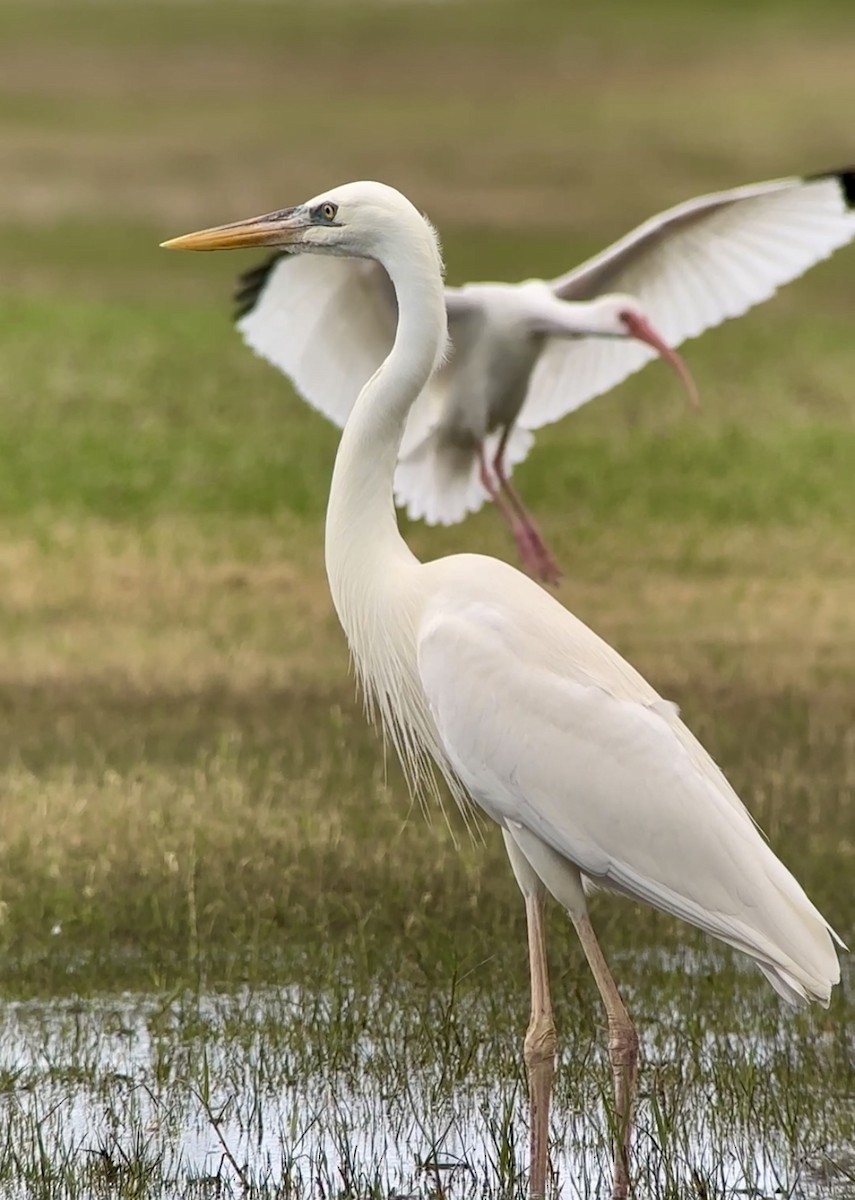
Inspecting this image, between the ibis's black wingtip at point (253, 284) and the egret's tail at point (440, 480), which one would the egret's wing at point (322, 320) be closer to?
the ibis's black wingtip at point (253, 284)

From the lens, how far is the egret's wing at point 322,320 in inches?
364

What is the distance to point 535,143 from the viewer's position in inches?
→ 1297

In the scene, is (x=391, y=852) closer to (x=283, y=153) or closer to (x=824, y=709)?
(x=824, y=709)

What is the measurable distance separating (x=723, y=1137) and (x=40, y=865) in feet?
9.43

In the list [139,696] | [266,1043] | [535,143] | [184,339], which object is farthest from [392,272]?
[535,143]

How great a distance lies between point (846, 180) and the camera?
9.32 metres

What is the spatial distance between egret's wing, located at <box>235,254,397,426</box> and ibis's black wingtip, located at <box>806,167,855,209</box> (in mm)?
1775

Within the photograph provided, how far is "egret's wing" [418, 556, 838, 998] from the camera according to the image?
16.7ft

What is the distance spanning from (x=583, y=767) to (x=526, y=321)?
5.40 metres

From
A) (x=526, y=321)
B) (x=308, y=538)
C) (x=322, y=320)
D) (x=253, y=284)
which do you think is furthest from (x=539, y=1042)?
(x=308, y=538)

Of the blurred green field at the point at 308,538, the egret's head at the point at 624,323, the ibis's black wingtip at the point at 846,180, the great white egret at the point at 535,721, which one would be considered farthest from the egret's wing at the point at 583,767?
the egret's head at the point at 624,323

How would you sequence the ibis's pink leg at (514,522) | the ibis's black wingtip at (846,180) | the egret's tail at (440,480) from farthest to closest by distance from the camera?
the egret's tail at (440,480) → the ibis's pink leg at (514,522) → the ibis's black wingtip at (846,180)

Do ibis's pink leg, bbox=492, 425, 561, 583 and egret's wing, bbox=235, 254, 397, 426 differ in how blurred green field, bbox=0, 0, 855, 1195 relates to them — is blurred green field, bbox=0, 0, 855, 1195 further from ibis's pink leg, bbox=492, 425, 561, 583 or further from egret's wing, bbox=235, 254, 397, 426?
egret's wing, bbox=235, 254, 397, 426

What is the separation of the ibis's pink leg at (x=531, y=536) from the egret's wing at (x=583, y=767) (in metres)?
5.20
